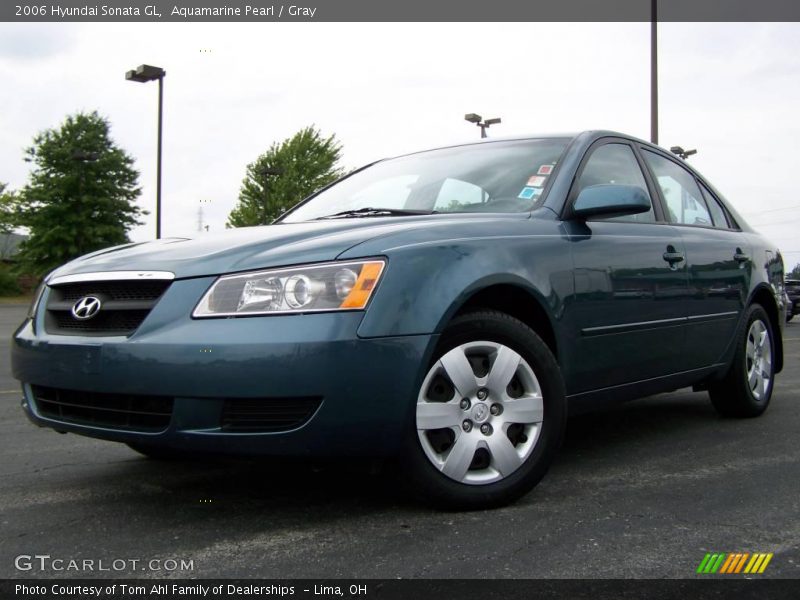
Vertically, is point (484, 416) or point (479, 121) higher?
point (479, 121)

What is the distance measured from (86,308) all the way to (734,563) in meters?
2.25

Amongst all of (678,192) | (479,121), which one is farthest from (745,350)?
(479,121)

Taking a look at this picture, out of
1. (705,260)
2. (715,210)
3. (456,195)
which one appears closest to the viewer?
(456,195)

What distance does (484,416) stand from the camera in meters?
2.91

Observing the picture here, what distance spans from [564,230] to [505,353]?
2.53ft

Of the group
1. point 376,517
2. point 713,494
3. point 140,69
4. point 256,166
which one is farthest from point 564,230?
point 256,166

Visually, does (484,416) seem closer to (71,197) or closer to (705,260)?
(705,260)

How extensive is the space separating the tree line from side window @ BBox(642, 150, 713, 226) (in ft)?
130

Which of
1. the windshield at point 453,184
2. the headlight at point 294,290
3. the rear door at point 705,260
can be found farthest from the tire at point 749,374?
the headlight at point 294,290

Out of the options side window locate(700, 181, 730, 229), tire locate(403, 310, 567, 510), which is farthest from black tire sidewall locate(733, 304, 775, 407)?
tire locate(403, 310, 567, 510)

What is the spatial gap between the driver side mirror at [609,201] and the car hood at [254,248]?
11.6 inches

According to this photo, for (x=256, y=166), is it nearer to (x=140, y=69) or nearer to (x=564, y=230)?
(x=140, y=69)

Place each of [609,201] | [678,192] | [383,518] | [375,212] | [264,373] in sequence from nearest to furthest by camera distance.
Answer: [264,373] → [383,518] → [609,201] → [375,212] → [678,192]
